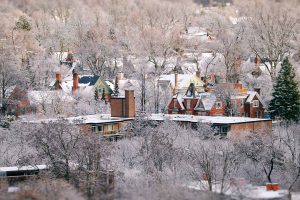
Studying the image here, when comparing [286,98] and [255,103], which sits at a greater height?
[286,98]

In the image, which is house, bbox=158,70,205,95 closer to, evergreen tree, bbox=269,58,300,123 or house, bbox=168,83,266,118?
house, bbox=168,83,266,118

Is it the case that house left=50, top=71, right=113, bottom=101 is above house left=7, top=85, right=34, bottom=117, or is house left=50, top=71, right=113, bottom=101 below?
above

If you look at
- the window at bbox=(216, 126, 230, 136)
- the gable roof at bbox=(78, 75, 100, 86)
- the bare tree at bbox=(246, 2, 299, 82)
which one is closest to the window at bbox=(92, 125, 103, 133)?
the window at bbox=(216, 126, 230, 136)

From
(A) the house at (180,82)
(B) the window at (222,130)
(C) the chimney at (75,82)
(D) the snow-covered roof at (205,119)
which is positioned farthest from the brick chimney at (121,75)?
(B) the window at (222,130)

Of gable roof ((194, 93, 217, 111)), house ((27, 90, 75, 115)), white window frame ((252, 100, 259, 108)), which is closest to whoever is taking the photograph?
gable roof ((194, 93, 217, 111))

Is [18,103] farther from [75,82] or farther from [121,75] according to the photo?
[121,75]

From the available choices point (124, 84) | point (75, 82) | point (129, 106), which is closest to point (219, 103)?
point (129, 106)

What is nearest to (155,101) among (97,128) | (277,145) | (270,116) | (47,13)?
(270,116)

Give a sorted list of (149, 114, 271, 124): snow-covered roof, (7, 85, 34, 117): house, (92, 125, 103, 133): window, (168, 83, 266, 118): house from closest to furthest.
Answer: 1. (92, 125, 103, 133): window
2. (149, 114, 271, 124): snow-covered roof
3. (168, 83, 266, 118): house
4. (7, 85, 34, 117): house
